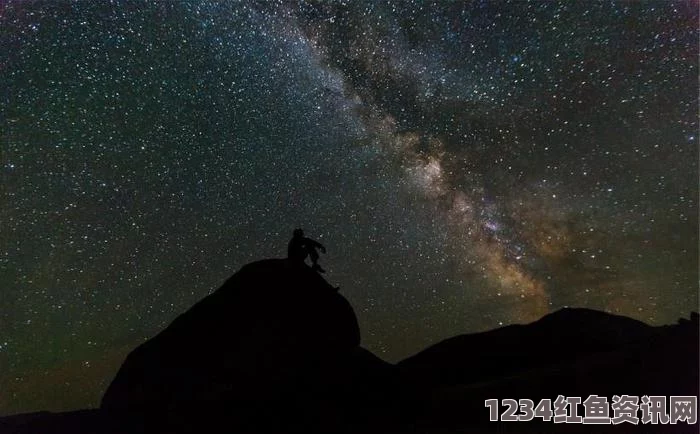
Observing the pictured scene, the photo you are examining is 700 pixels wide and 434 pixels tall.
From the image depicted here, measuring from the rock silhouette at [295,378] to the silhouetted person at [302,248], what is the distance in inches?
11.1

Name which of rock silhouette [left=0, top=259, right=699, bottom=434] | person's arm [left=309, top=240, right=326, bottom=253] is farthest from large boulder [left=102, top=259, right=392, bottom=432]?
person's arm [left=309, top=240, right=326, bottom=253]

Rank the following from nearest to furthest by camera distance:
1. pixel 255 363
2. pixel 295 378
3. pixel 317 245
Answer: pixel 295 378
pixel 255 363
pixel 317 245

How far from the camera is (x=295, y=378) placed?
1119 centimetres

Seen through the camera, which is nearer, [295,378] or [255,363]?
[295,378]

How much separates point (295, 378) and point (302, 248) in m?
4.05

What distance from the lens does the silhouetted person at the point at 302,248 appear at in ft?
43.1

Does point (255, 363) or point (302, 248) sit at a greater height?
point (302, 248)

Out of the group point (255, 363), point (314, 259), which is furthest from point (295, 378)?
point (314, 259)

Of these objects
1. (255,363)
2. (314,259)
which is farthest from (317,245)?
(255,363)

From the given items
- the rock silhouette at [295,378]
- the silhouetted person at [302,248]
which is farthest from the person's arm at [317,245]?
the rock silhouette at [295,378]

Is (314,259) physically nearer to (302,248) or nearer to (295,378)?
Result: (302,248)

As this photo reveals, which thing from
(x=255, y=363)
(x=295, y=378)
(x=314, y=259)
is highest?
(x=314, y=259)

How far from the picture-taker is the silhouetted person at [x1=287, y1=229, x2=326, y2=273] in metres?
13.1

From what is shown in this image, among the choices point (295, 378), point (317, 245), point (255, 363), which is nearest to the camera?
point (295, 378)
